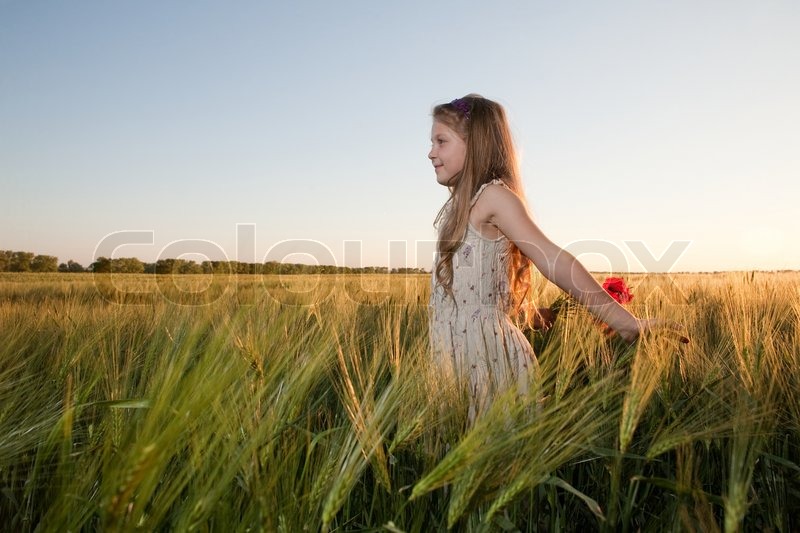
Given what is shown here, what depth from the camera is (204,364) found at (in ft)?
3.48

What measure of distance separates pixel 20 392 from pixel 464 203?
142cm

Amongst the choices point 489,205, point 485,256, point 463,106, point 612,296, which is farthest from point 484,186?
point 612,296

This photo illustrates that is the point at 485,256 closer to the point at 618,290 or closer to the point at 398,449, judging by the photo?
the point at 618,290

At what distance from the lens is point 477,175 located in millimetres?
1979

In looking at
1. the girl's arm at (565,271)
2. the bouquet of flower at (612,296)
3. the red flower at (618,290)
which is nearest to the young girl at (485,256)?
the girl's arm at (565,271)

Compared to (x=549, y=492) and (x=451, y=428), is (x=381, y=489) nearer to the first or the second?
(x=451, y=428)

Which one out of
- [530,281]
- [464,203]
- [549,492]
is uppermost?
[464,203]

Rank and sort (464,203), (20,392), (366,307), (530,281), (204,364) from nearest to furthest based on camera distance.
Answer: (204,364) < (20,392) < (464,203) < (530,281) < (366,307)

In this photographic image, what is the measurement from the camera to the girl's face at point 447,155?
2.05m

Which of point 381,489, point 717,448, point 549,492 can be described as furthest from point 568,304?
point 381,489

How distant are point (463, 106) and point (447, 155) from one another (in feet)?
0.67

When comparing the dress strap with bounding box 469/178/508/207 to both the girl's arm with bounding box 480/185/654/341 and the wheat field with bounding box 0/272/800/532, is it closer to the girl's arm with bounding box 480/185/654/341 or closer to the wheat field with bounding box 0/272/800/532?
the girl's arm with bounding box 480/185/654/341

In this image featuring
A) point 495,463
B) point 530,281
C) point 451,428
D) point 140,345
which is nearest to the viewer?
point 495,463

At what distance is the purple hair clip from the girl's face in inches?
3.2
